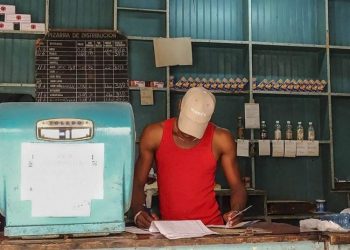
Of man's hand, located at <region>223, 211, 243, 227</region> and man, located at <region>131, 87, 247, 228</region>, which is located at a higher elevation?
man, located at <region>131, 87, 247, 228</region>

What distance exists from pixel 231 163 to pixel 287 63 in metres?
2.75

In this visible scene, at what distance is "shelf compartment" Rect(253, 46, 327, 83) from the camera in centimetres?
490

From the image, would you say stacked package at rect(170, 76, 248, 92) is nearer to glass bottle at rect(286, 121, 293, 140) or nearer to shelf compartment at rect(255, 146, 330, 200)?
glass bottle at rect(286, 121, 293, 140)

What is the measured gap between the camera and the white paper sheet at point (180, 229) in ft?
4.83

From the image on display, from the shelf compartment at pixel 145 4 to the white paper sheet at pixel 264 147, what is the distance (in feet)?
5.32

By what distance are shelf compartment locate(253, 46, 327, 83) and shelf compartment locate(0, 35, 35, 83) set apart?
7.22ft

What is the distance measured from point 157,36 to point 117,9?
46 centimetres

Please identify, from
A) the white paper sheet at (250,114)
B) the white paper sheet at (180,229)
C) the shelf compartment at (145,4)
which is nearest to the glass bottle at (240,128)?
the white paper sheet at (250,114)

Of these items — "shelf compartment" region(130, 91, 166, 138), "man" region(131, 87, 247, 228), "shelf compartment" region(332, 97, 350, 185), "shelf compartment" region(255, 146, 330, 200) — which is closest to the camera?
"man" region(131, 87, 247, 228)

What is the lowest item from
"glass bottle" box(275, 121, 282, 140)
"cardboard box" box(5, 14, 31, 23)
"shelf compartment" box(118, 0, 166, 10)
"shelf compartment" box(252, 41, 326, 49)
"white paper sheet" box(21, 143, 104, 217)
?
"white paper sheet" box(21, 143, 104, 217)

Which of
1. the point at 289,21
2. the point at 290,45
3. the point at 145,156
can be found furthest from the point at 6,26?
the point at 289,21

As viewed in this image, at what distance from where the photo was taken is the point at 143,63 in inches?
183

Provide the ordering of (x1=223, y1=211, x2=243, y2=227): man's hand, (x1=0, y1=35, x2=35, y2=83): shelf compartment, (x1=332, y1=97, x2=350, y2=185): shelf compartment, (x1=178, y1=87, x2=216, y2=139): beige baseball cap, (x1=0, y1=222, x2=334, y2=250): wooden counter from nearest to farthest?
(x1=0, y1=222, x2=334, y2=250): wooden counter < (x1=223, y1=211, x2=243, y2=227): man's hand < (x1=178, y1=87, x2=216, y2=139): beige baseball cap < (x1=0, y1=35, x2=35, y2=83): shelf compartment < (x1=332, y1=97, x2=350, y2=185): shelf compartment

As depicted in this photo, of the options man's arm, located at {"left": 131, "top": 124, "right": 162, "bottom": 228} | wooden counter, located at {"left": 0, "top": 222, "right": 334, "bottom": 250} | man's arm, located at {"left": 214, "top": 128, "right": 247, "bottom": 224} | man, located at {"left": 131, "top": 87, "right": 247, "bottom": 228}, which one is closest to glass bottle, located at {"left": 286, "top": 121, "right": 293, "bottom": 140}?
man's arm, located at {"left": 214, "top": 128, "right": 247, "bottom": 224}
